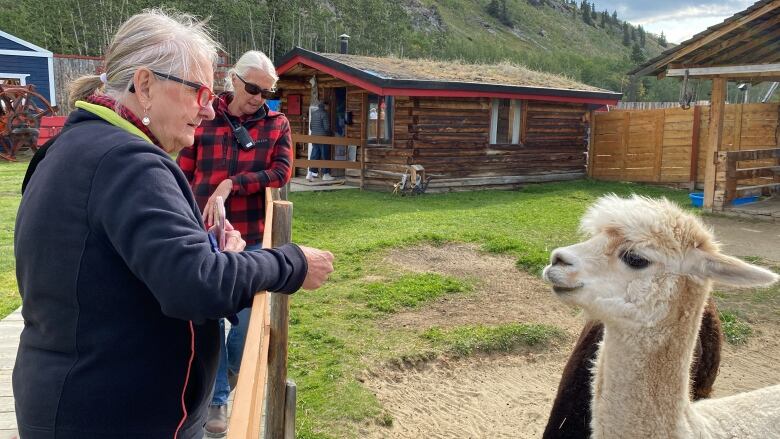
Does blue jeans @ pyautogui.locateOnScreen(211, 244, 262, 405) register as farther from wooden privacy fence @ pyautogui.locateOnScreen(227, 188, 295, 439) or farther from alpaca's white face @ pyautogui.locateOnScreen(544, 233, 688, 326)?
alpaca's white face @ pyautogui.locateOnScreen(544, 233, 688, 326)

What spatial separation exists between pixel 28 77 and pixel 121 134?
28757mm

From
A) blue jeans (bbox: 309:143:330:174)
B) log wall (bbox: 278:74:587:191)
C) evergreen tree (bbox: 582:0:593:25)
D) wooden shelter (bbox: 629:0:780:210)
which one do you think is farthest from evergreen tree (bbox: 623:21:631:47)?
wooden shelter (bbox: 629:0:780:210)

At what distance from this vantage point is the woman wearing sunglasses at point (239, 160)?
10.6 feet

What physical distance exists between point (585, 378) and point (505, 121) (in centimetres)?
1411

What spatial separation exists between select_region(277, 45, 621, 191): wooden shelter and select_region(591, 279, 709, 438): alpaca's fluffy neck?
11.5 metres

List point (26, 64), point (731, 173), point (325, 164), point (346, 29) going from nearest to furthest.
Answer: point (731, 173) → point (325, 164) → point (26, 64) → point (346, 29)

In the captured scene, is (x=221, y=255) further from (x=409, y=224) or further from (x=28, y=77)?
(x=28, y=77)

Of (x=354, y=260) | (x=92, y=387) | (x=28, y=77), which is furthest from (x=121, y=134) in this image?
(x=28, y=77)

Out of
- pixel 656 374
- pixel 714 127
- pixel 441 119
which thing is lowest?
pixel 656 374

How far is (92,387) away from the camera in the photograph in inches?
51.8

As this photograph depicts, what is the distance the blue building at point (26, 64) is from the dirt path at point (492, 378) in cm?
2556

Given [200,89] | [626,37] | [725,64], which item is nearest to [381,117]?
[725,64]

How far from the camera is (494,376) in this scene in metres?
4.73

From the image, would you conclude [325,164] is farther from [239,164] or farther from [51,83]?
[51,83]
